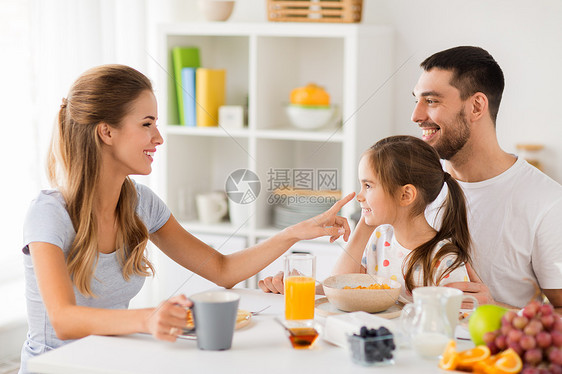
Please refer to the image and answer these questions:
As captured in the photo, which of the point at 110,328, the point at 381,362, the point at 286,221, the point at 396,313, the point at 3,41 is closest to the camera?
the point at 381,362

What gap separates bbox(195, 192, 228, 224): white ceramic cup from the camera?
3051 millimetres

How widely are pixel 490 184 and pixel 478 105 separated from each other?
24 cm

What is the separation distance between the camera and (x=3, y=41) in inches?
106

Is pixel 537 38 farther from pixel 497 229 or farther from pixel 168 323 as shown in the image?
pixel 168 323

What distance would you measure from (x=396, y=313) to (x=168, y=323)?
47cm

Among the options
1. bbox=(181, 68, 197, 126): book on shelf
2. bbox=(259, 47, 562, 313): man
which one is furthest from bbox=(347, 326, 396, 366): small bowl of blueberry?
bbox=(181, 68, 197, 126): book on shelf

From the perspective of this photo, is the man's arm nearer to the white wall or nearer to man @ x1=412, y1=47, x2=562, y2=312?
man @ x1=412, y1=47, x2=562, y2=312

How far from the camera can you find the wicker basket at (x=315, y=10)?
2.80 metres

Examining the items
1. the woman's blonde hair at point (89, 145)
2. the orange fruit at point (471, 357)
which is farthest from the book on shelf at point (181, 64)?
the orange fruit at point (471, 357)

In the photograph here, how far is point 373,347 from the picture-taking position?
1133mm

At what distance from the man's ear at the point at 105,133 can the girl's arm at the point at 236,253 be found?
1.05 feet

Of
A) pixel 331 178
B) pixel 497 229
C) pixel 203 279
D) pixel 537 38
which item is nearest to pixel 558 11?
pixel 537 38

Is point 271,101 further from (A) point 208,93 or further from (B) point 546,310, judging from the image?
(B) point 546,310

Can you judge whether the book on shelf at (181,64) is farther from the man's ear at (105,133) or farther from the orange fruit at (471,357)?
the orange fruit at (471,357)
